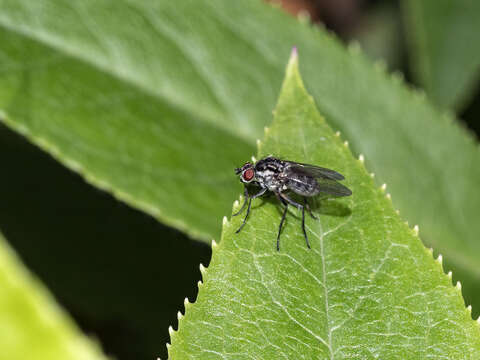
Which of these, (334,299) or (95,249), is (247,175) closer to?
(334,299)

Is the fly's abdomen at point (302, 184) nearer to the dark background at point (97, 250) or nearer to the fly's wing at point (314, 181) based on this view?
the fly's wing at point (314, 181)

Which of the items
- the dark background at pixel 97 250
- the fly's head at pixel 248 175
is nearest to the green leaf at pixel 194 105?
the fly's head at pixel 248 175

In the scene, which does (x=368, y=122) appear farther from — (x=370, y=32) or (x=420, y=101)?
(x=370, y=32)

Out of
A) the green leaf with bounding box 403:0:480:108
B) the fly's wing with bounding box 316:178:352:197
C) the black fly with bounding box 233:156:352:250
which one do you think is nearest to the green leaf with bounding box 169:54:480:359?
the fly's wing with bounding box 316:178:352:197

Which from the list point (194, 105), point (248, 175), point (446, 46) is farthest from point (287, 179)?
point (446, 46)

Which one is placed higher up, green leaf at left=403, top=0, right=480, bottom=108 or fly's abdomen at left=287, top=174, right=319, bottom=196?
green leaf at left=403, top=0, right=480, bottom=108

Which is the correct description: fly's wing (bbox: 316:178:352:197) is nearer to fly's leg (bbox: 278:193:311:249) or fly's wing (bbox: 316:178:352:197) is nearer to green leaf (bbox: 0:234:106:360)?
fly's leg (bbox: 278:193:311:249)
